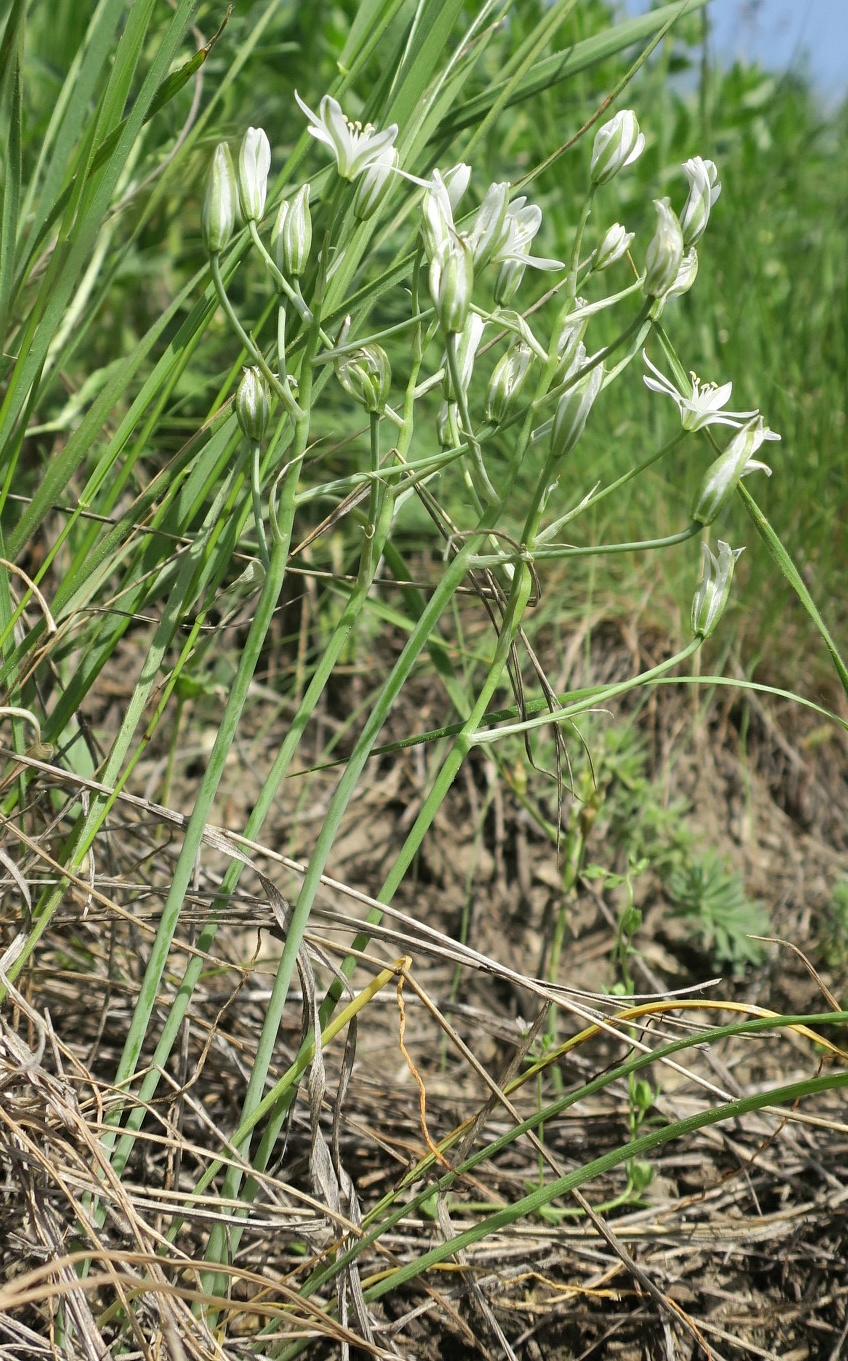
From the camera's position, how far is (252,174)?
27.8 inches

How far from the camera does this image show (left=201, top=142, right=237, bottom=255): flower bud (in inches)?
27.1

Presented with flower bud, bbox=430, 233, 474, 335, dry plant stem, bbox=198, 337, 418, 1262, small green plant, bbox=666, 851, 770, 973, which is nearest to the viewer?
flower bud, bbox=430, 233, 474, 335

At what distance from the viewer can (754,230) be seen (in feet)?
7.02

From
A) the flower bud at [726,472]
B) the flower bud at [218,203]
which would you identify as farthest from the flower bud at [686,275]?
the flower bud at [218,203]

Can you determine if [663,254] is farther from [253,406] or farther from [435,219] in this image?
[253,406]

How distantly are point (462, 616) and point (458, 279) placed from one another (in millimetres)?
1242

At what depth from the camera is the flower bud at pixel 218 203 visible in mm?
688

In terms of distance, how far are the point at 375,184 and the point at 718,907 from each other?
1079 millimetres

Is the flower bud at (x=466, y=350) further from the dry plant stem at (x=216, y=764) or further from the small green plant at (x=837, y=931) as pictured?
the small green plant at (x=837, y=931)

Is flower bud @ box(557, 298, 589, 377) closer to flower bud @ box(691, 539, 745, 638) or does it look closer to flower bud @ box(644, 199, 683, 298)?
flower bud @ box(644, 199, 683, 298)

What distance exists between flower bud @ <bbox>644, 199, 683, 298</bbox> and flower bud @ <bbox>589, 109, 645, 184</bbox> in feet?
0.27

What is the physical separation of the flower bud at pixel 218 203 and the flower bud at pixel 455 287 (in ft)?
0.53

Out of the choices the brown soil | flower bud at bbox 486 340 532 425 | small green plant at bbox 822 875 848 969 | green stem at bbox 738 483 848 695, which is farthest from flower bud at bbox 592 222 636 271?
small green plant at bbox 822 875 848 969

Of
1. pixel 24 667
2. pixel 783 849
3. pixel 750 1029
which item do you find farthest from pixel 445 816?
pixel 750 1029
